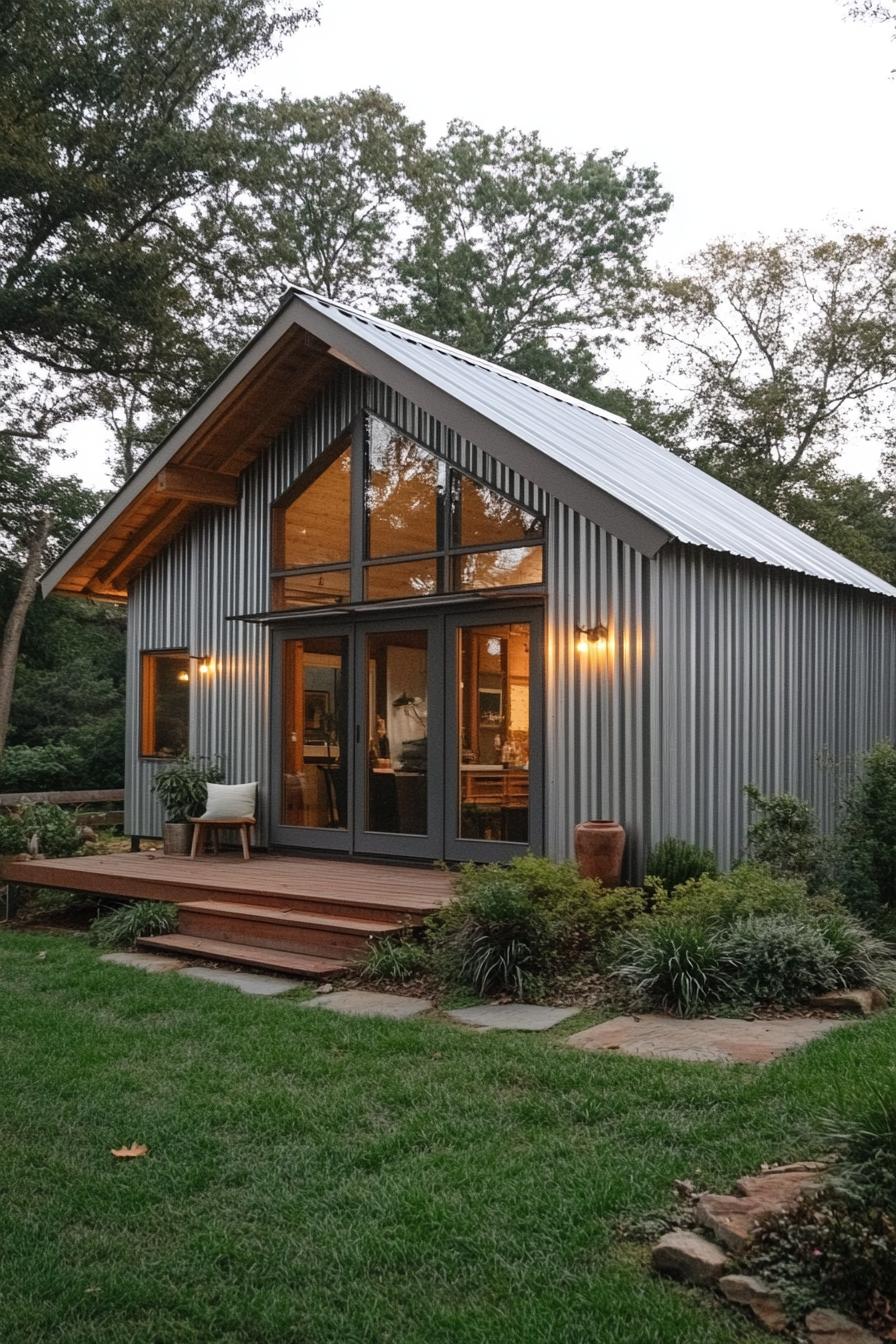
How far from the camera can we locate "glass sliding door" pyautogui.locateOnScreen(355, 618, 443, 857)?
1036 cm

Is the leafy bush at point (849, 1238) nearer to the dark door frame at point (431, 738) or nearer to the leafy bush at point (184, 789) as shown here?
the dark door frame at point (431, 738)

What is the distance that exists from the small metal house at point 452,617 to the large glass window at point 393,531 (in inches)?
1.1

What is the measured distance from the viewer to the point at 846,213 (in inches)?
985

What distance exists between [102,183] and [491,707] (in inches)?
551

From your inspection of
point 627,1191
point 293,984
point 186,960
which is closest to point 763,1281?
point 627,1191

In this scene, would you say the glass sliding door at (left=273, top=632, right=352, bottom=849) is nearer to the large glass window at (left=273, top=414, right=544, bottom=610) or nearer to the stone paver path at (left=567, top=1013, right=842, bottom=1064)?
the large glass window at (left=273, top=414, right=544, bottom=610)

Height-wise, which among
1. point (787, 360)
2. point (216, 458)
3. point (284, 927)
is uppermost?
point (787, 360)

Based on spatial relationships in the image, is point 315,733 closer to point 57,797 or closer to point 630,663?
point 630,663

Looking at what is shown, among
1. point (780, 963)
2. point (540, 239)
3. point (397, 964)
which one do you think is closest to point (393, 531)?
point (397, 964)

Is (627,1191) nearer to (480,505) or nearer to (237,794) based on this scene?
(480,505)

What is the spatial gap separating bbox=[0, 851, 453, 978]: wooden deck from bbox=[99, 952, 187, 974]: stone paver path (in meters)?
0.15

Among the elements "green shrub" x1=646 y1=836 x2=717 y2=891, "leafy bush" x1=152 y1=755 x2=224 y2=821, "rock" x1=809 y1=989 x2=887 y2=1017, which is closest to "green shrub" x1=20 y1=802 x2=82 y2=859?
"leafy bush" x1=152 y1=755 x2=224 y2=821

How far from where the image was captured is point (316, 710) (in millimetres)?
11484

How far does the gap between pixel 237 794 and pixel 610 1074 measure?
714cm
